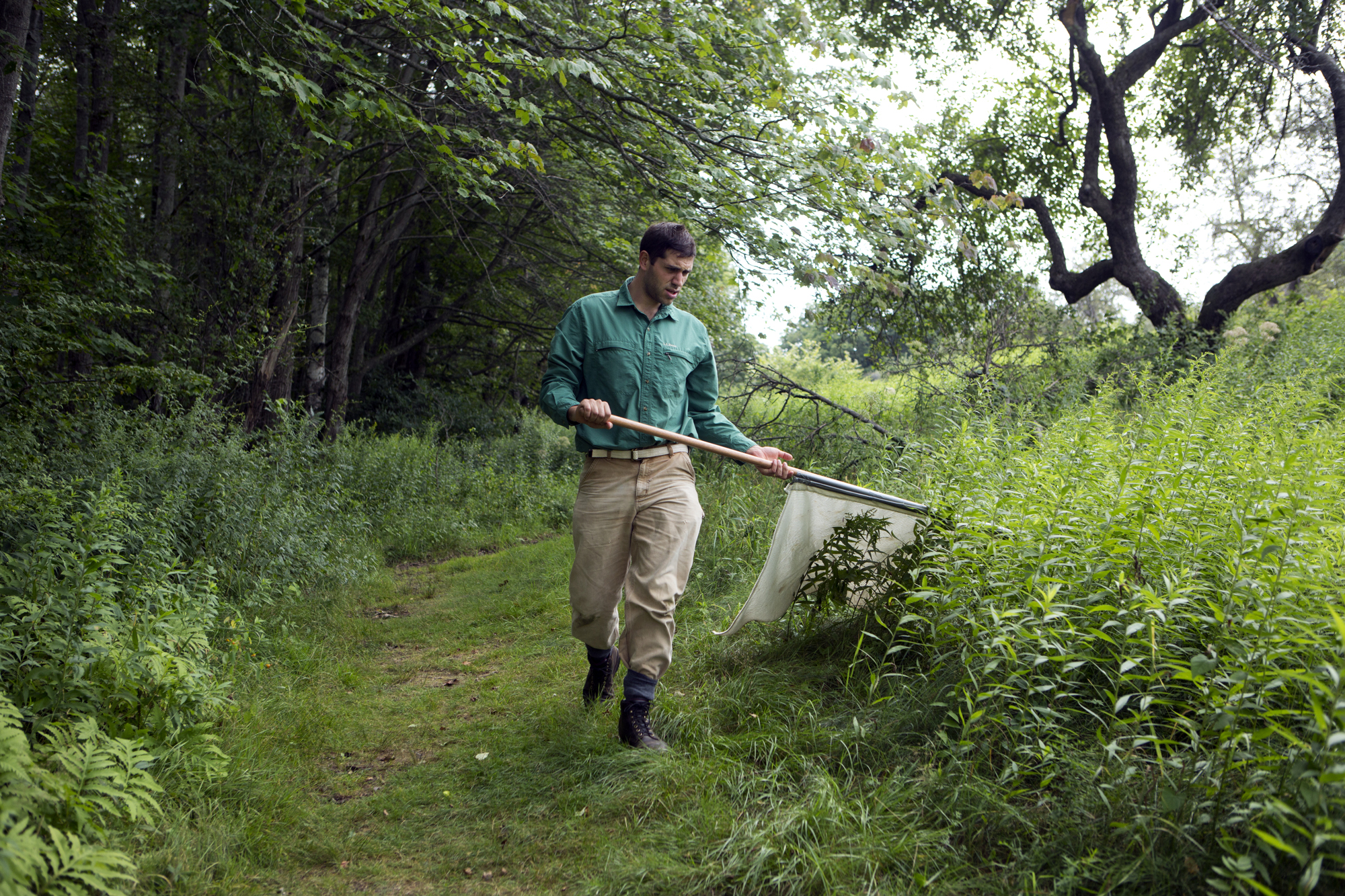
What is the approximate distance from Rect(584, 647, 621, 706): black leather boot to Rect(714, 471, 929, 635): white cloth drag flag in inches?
21.8

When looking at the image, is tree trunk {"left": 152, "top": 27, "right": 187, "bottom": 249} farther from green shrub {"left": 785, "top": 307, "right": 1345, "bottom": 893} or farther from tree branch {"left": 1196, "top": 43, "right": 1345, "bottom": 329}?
tree branch {"left": 1196, "top": 43, "right": 1345, "bottom": 329}

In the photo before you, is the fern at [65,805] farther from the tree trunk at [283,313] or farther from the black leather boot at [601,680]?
the tree trunk at [283,313]

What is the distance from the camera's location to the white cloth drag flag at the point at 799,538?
14.5 ft

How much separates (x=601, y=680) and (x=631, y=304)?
184cm

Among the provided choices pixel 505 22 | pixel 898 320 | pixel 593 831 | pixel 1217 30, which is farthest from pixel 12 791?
pixel 1217 30

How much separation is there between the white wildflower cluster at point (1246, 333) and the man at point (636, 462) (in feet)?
27.2

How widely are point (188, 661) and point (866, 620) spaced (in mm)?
3007

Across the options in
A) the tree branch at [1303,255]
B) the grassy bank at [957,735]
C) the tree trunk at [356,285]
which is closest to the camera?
the grassy bank at [957,735]

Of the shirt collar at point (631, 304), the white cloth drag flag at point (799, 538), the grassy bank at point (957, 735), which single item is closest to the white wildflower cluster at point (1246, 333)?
the grassy bank at point (957, 735)

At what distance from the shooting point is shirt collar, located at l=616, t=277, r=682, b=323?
4.05 meters

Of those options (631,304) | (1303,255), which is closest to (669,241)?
(631,304)

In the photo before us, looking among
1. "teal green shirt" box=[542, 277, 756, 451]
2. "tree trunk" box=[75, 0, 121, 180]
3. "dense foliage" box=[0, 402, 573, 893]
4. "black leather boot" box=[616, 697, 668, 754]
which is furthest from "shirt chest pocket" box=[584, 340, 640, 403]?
"tree trunk" box=[75, 0, 121, 180]

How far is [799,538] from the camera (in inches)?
181

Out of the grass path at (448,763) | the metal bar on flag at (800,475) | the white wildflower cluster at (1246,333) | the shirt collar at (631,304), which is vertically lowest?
the grass path at (448,763)
